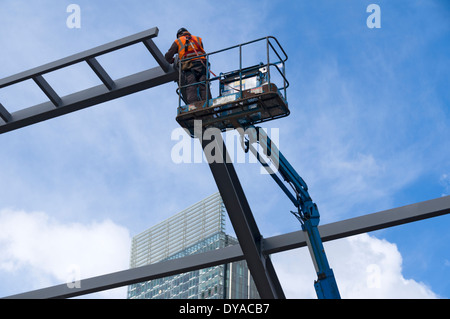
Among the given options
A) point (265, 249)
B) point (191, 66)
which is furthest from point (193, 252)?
point (191, 66)

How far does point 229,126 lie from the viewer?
11977 millimetres

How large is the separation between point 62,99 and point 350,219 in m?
6.37

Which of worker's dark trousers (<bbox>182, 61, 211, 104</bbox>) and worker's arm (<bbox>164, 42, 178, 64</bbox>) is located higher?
worker's arm (<bbox>164, 42, 178, 64</bbox>)

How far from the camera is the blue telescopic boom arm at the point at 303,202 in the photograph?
1181 cm

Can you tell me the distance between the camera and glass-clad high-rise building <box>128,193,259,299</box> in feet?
317

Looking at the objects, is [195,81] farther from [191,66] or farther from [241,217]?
[241,217]

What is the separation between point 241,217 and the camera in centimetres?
1414

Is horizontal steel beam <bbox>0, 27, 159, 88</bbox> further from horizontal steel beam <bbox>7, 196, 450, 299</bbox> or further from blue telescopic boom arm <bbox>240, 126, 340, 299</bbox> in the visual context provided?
horizontal steel beam <bbox>7, 196, 450, 299</bbox>

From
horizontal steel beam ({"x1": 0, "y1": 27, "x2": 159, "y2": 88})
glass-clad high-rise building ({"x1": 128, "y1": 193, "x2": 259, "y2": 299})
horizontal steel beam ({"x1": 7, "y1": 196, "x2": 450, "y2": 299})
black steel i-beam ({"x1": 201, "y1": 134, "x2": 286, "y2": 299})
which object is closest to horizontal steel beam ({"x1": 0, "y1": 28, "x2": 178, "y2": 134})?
horizontal steel beam ({"x1": 0, "y1": 27, "x2": 159, "y2": 88})

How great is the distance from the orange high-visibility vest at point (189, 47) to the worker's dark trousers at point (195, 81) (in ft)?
0.67

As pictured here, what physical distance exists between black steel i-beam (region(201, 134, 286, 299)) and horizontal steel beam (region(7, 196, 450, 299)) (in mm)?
335

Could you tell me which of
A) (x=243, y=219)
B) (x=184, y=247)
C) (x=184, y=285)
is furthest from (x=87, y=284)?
(x=184, y=247)

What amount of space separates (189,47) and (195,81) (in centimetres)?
71
